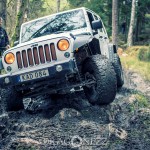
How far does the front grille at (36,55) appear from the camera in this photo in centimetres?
555

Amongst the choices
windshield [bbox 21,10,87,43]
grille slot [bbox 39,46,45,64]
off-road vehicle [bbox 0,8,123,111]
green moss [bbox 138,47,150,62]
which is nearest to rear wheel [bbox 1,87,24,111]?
off-road vehicle [bbox 0,8,123,111]

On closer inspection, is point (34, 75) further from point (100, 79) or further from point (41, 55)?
point (100, 79)

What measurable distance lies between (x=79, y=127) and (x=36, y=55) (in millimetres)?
1510

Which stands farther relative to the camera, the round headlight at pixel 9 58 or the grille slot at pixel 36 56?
the round headlight at pixel 9 58

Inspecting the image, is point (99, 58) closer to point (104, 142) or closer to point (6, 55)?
point (6, 55)

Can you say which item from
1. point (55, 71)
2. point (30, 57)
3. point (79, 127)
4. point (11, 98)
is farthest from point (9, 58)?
point (79, 127)

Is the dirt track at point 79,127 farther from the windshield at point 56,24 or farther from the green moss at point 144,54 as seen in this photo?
the green moss at point 144,54

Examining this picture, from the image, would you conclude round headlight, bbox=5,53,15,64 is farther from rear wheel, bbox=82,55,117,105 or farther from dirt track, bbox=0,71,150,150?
rear wheel, bbox=82,55,117,105

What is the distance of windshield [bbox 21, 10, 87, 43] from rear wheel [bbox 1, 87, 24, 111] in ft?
4.66

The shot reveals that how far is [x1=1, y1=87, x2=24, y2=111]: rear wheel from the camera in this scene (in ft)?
20.2

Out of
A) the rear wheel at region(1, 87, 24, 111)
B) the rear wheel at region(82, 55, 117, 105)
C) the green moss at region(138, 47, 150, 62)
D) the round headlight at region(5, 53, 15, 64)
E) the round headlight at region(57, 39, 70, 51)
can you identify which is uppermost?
the round headlight at region(57, 39, 70, 51)

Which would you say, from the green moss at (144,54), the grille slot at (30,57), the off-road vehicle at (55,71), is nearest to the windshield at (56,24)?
the off-road vehicle at (55,71)

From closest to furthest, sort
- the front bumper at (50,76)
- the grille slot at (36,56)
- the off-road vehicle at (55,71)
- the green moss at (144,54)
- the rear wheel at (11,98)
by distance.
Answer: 1. the front bumper at (50,76)
2. the off-road vehicle at (55,71)
3. the grille slot at (36,56)
4. the rear wheel at (11,98)
5. the green moss at (144,54)

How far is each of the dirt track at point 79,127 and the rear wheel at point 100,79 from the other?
0.71 feet
